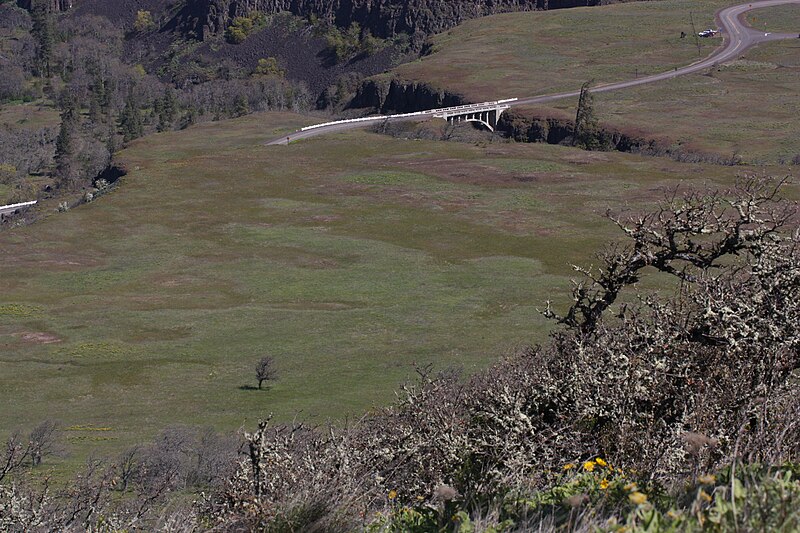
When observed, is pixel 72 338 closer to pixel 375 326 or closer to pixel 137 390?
pixel 137 390

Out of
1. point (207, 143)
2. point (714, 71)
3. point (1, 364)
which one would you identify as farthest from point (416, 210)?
point (714, 71)

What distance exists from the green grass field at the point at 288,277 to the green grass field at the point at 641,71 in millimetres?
12418

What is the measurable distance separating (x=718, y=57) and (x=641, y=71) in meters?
12.2

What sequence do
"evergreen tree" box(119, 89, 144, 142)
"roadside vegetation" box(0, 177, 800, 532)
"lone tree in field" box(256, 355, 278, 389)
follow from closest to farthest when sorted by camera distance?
"roadside vegetation" box(0, 177, 800, 532) → "lone tree in field" box(256, 355, 278, 389) → "evergreen tree" box(119, 89, 144, 142)

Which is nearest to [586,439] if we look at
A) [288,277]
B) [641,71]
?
[288,277]

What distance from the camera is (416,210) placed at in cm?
6625

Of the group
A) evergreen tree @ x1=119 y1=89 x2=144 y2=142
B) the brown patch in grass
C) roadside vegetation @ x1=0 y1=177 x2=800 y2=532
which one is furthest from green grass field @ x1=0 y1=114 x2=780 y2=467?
evergreen tree @ x1=119 y1=89 x2=144 y2=142

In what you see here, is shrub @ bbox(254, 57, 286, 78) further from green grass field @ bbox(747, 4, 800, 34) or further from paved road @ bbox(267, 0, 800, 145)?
green grass field @ bbox(747, 4, 800, 34)

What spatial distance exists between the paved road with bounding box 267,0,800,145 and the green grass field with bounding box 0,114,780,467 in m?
21.2

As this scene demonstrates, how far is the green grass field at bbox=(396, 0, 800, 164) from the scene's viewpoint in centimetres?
9212

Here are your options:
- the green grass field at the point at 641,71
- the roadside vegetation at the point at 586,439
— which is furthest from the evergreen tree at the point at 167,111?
the roadside vegetation at the point at 586,439

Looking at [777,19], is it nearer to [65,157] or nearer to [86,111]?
[65,157]

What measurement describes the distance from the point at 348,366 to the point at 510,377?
68.6 feet

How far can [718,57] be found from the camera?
135000mm
